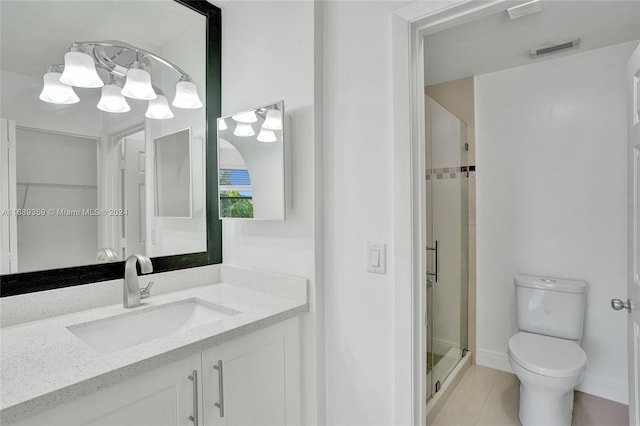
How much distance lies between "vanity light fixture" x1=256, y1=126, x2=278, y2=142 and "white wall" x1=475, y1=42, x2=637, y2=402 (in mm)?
1881

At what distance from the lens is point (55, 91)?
1299 mm

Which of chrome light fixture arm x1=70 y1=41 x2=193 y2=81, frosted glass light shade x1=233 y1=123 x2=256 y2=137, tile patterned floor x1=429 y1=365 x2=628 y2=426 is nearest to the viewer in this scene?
chrome light fixture arm x1=70 y1=41 x2=193 y2=81

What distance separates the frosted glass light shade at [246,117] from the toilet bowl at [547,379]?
1.95m

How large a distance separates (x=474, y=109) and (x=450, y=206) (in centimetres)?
89

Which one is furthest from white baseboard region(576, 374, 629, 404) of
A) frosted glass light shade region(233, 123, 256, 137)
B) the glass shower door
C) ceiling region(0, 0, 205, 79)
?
ceiling region(0, 0, 205, 79)

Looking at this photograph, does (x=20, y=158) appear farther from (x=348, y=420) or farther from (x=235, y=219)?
(x=348, y=420)

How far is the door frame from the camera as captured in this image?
4.08 ft

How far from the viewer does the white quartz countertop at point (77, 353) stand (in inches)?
31.3

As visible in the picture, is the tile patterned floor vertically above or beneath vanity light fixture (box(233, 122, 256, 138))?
beneath

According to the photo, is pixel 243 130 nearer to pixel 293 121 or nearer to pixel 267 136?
pixel 267 136

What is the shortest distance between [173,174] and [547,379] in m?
2.24

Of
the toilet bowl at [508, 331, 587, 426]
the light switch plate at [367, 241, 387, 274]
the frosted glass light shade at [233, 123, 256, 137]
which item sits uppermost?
the frosted glass light shade at [233, 123, 256, 137]

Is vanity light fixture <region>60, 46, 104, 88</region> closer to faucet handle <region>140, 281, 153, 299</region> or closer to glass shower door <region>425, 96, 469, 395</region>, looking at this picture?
faucet handle <region>140, 281, 153, 299</region>

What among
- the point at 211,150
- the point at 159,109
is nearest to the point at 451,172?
the point at 211,150
